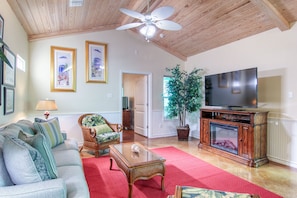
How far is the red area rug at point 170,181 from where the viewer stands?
251 cm

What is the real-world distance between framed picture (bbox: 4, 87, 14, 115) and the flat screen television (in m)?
4.04

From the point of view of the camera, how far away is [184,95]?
5.46m

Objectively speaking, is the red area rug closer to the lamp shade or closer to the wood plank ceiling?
the lamp shade

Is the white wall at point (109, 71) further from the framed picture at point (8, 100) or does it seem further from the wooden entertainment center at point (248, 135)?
the wooden entertainment center at point (248, 135)

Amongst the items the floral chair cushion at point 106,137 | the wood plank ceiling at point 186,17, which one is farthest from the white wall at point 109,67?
the floral chair cushion at point 106,137

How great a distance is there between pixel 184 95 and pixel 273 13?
2.85 metres

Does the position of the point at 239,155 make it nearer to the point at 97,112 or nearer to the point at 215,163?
the point at 215,163

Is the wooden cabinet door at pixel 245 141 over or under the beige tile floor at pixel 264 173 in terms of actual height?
over

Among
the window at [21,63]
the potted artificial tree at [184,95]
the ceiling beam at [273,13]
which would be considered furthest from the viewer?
the potted artificial tree at [184,95]

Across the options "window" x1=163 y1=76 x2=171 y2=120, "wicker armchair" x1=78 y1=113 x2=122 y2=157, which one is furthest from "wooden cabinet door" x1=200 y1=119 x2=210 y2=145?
"wicker armchair" x1=78 y1=113 x2=122 y2=157

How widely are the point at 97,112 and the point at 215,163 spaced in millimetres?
3154

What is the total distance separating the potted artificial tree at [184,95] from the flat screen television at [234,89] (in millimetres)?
668

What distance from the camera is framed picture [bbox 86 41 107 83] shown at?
4926mm

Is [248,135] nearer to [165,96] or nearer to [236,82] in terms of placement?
[236,82]
